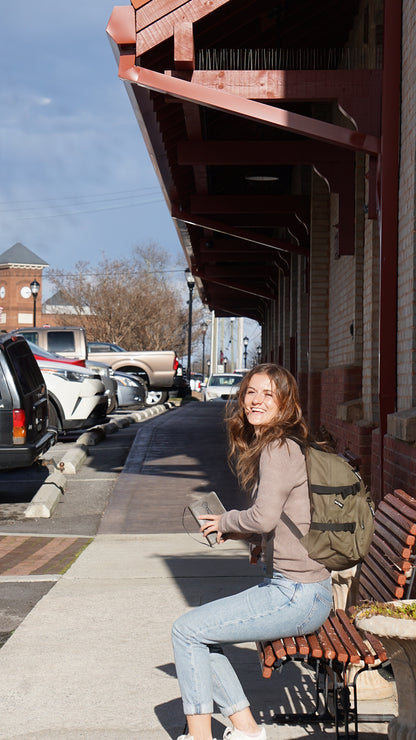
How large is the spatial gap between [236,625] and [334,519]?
1.81ft

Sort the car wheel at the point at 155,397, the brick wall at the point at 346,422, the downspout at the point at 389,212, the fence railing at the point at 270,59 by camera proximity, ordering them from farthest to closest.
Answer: the car wheel at the point at 155,397 → the fence railing at the point at 270,59 → the brick wall at the point at 346,422 → the downspout at the point at 389,212

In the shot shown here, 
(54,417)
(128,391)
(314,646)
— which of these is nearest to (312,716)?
(314,646)

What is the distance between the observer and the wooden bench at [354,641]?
3553mm

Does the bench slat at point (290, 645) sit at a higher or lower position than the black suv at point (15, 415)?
lower

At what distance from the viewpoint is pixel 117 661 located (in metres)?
5.19

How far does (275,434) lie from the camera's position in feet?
12.1

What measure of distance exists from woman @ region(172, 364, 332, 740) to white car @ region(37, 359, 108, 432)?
40.1 ft

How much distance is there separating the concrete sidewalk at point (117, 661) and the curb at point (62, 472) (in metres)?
2.44

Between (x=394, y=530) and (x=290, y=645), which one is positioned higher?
(x=394, y=530)

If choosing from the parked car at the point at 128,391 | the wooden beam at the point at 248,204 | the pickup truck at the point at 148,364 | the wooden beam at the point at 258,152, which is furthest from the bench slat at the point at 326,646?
the pickup truck at the point at 148,364

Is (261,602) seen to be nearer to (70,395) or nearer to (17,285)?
(70,395)

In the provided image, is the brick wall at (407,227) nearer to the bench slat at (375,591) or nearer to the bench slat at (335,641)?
the bench slat at (375,591)

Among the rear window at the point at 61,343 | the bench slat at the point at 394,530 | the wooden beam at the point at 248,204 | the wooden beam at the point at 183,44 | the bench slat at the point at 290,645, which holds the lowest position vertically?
the bench slat at the point at 290,645

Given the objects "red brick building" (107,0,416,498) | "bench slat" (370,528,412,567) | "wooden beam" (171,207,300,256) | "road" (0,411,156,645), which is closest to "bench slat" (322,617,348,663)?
"bench slat" (370,528,412,567)
